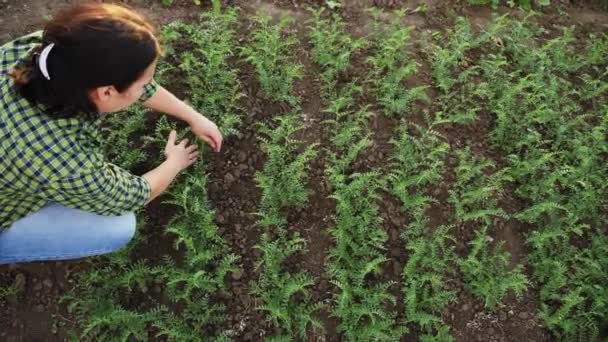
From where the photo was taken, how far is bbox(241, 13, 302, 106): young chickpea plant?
166 inches

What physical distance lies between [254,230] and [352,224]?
2.29 feet

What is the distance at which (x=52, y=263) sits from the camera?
3.43 meters

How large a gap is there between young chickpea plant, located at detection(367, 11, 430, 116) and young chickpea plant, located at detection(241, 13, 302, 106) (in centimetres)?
69

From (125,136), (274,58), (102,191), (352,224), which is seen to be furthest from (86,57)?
(274,58)

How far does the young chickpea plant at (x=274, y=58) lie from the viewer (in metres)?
4.21

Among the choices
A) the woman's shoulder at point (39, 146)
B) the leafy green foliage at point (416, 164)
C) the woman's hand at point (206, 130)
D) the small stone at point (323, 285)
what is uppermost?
the woman's shoulder at point (39, 146)

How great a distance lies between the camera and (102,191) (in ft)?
8.72

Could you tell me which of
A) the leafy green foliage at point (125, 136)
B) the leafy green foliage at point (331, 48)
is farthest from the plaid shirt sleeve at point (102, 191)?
the leafy green foliage at point (331, 48)

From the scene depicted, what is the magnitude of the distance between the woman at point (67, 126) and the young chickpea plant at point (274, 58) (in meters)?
1.51

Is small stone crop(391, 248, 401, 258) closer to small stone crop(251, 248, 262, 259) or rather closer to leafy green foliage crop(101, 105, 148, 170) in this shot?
small stone crop(251, 248, 262, 259)

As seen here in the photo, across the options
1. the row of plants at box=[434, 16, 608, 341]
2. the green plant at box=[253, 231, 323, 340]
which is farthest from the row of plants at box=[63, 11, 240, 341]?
the row of plants at box=[434, 16, 608, 341]

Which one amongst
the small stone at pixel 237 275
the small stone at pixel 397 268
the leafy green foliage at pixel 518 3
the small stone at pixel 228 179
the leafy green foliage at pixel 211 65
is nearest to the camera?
the small stone at pixel 237 275

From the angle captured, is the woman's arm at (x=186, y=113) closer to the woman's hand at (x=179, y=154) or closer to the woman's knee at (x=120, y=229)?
the woman's hand at (x=179, y=154)

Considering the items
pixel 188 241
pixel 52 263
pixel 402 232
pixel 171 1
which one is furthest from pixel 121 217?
pixel 171 1
